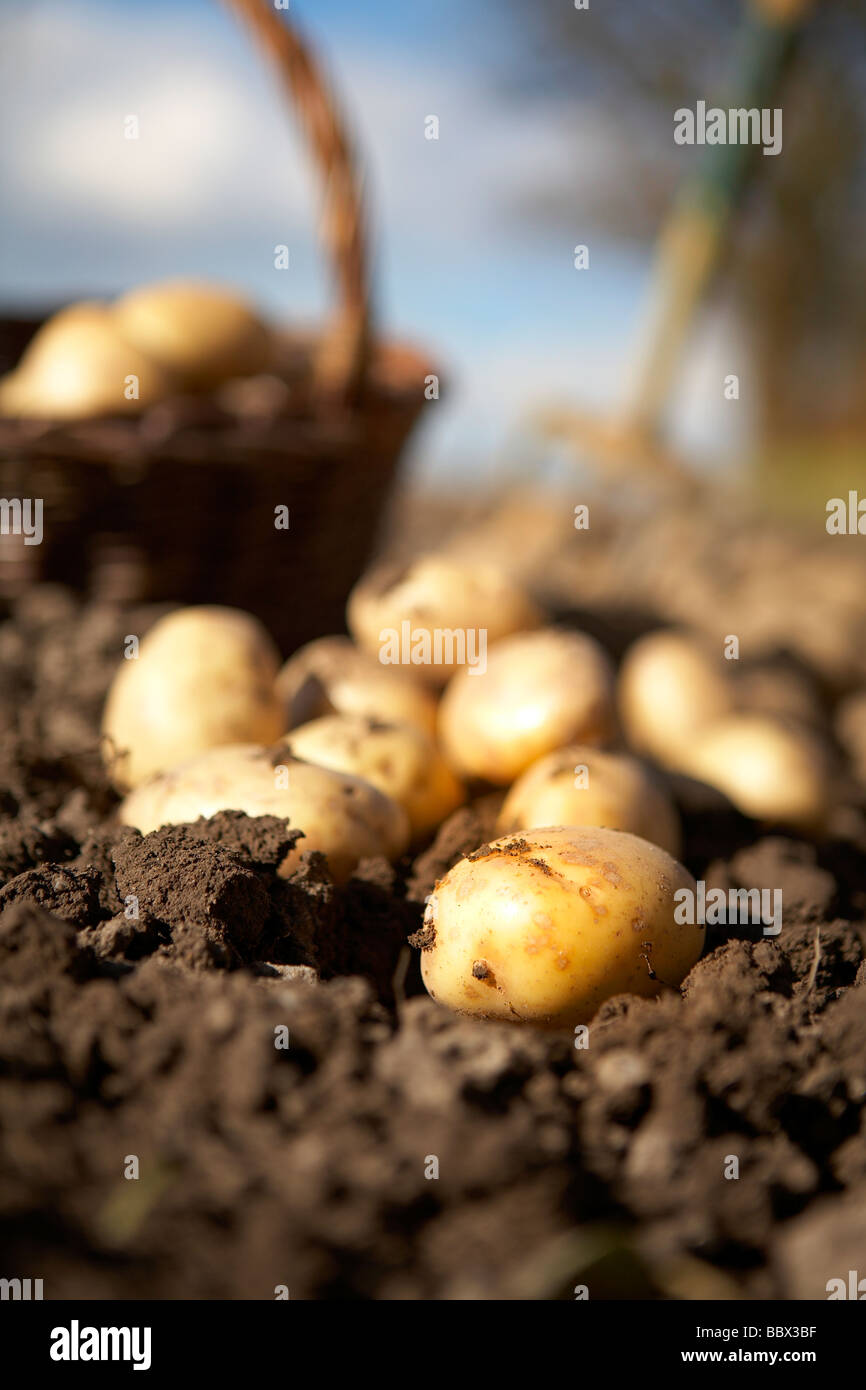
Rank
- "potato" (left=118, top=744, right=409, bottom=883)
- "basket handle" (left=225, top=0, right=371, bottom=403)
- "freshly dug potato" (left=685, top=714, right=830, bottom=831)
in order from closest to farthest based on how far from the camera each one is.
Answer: "potato" (left=118, top=744, right=409, bottom=883), "freshly dug potato" (left=685, top=714, right=830, bottom=831), "basket handle" (left=225, top=0, right=371, bottom=403)

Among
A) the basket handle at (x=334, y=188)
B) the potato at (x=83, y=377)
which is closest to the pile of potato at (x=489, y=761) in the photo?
the basket handle at (x=334, y=188)

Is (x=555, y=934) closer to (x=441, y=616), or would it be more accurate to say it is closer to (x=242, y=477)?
(x=441, y=616)

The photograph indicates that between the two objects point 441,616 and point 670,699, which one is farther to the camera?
point 670,699

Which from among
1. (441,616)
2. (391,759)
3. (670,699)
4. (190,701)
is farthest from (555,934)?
(670,699)

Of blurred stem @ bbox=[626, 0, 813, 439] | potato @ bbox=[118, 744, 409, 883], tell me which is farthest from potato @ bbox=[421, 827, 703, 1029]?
blurred stem @ bbox=[626, 0, 813, 439]

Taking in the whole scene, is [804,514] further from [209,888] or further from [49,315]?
[209,888]

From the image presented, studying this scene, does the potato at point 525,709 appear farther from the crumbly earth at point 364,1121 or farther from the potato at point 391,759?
the crumbly earth at point 364,1121

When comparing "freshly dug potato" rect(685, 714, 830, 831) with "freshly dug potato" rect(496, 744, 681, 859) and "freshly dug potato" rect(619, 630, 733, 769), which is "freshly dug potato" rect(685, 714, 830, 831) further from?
"freshly dug potato" rect(496, 744, 681, 859)
